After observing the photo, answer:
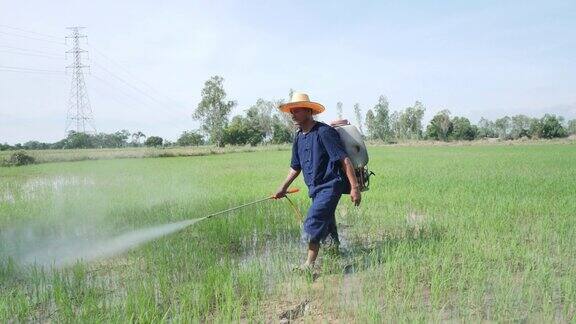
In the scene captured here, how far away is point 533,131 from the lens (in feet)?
186

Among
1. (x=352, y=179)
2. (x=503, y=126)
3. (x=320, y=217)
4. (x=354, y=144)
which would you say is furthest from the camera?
(x=503, y=126)

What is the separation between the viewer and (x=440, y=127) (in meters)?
55.8

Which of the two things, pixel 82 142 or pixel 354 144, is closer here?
pixel 354 144

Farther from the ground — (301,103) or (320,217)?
(301,103)

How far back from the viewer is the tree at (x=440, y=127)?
55.4m

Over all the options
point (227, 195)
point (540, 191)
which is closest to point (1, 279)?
point (227, 195)

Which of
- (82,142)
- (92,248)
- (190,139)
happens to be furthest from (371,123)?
(92,248)

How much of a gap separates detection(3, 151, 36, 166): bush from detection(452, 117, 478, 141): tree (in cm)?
4910

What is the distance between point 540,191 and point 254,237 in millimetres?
5125

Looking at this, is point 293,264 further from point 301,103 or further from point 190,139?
point 190,139

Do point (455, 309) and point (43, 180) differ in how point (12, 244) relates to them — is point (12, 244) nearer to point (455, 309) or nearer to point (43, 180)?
point (455, 309)

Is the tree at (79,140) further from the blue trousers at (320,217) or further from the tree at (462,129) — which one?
the tree at (462,129)

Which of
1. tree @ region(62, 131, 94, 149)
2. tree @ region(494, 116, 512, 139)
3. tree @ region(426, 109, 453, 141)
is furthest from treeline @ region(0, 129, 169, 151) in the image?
tree @ region(494, 116, 512, 139)

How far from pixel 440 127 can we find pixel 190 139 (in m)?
32.5
